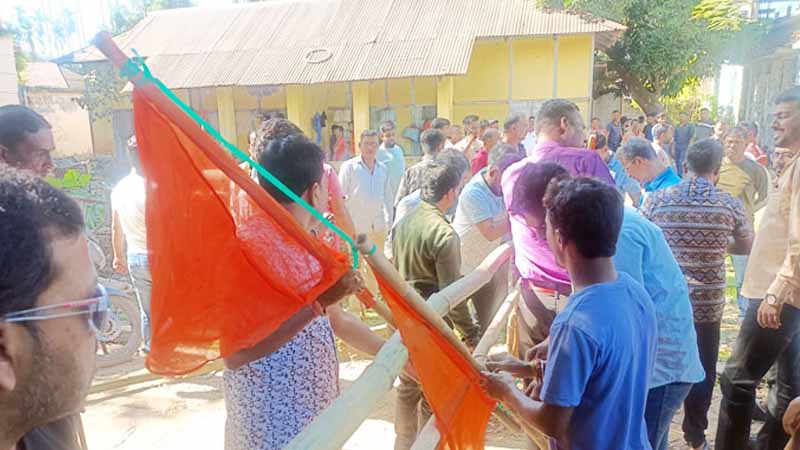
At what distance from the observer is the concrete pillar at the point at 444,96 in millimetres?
13906

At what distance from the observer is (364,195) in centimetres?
610

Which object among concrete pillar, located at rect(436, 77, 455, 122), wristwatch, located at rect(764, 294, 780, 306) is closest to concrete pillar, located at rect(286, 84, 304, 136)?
concrete pillar, located at rect(436, 77, 455, 122)

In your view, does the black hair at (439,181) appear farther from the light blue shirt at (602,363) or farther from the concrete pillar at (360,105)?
the concrete pillar at (360,105)

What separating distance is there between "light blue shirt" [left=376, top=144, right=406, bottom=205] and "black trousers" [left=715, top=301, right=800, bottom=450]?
3.98m

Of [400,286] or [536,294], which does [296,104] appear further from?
[400,286]

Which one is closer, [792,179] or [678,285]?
[678,285]

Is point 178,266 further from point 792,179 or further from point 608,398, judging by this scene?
point 792,179

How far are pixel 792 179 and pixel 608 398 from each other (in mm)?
1970

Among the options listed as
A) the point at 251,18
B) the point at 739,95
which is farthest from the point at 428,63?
the point at 739,95

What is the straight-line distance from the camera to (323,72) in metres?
14.2

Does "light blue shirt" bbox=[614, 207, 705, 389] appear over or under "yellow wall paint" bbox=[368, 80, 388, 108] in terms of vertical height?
under

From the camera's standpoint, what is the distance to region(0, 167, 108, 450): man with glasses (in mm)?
860

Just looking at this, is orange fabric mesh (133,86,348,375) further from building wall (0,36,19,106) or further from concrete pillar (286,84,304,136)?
building wall (0,36,19,106)

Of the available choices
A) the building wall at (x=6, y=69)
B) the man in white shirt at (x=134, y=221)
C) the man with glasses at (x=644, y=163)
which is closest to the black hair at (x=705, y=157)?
the man with glasses at (x=644, y=163)
